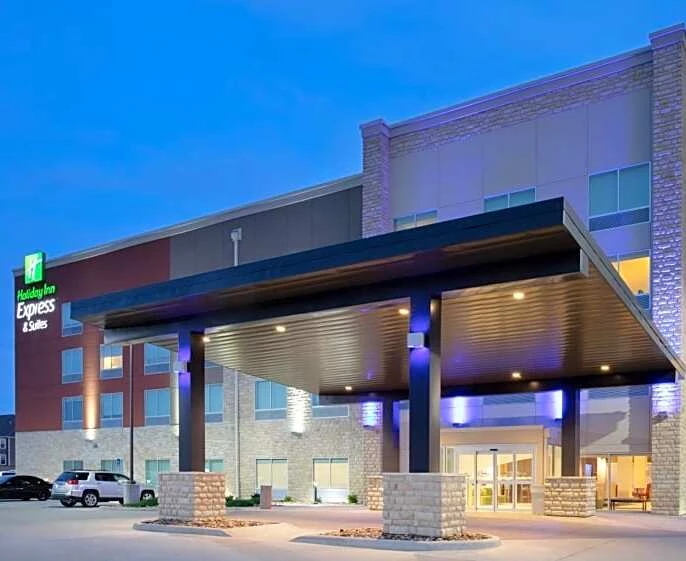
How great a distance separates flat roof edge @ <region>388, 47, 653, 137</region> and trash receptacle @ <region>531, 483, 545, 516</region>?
1337cm

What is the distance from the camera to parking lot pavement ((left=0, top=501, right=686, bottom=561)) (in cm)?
1449

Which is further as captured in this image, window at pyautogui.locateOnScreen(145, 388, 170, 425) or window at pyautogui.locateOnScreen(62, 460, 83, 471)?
window at pyautogui.locateOnScreen(62, 460, 83, 471)

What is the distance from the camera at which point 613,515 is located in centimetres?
2602

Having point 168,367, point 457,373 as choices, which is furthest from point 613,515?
point 168,367

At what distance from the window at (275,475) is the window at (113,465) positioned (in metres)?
9.90

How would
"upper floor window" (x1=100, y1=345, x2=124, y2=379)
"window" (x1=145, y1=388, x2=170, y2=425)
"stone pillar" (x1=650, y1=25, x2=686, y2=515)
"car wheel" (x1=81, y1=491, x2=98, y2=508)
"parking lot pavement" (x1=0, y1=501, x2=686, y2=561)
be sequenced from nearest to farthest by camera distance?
"parking lot pavement" (x1=0, y1=501, x2=686, y2=561)
"stone pillar" (x1=650, y1=25, x2=686, y2=515)
"car wheel" (x1=81, y1=491, x2=98, y2=508)
"window" (x1=145, y1=388, x2=170, y2=425)
"upper floor window" (x1=100, y1=345, x2=124, y2=379)

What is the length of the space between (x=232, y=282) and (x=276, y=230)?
74.0 ft

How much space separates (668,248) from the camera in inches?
1083

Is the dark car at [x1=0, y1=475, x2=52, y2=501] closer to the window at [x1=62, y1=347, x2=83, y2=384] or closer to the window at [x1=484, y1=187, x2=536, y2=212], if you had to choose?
the window at [x1=62, y1=347, x2=83, y2=384]

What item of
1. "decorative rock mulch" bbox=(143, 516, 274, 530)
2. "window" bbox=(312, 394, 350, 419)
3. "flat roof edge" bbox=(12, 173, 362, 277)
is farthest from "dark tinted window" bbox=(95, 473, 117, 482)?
"decorative rock mulch" bbox=(143, 516, 274, 530)

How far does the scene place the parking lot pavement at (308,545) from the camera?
14.5m

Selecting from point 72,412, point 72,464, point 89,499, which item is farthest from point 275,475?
point 72,412

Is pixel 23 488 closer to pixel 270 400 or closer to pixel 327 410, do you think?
pixel 270 400

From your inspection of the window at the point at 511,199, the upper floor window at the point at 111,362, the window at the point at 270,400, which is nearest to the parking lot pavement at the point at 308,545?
the window at the point at 511,199
